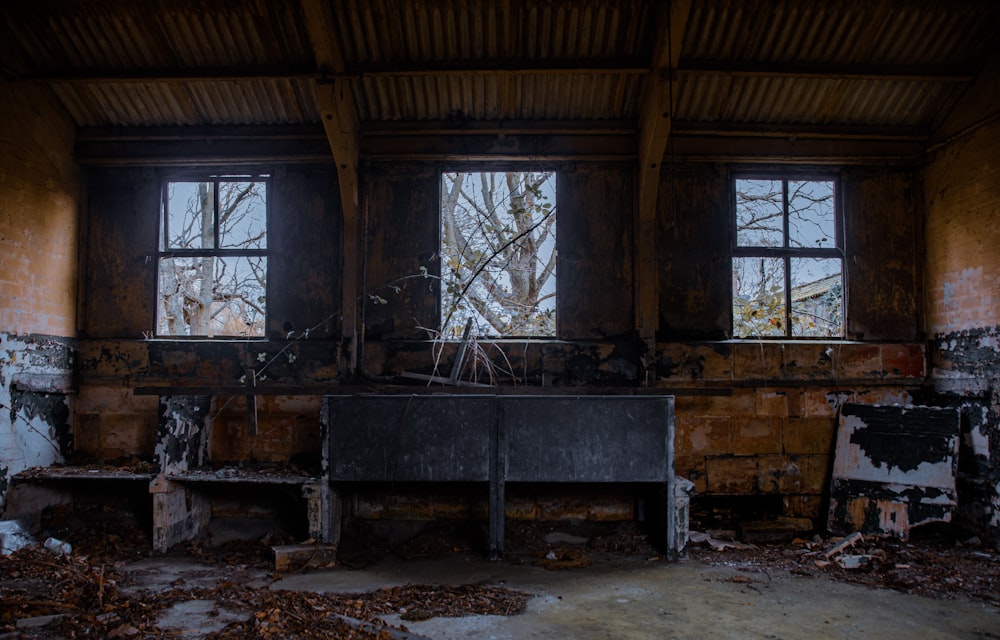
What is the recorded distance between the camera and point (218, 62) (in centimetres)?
620

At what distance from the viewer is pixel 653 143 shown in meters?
6.05

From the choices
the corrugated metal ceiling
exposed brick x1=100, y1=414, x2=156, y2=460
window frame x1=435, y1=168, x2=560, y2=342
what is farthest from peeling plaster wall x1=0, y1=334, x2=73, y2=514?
window frame x1=435, y1=168, x2=560, y2=342

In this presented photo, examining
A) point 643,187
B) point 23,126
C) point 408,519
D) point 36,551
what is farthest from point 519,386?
point 23,126

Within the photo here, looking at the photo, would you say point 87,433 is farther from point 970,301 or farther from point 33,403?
point 970,301

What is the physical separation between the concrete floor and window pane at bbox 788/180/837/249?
336 centimetres

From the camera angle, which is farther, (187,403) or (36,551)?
(187,403)

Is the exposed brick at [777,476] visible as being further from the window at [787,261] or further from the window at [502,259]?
the window at [502,259]

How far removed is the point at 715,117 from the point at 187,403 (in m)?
5.77

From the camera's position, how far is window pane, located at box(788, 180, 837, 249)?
263 inches

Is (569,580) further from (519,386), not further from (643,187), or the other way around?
(643,187)

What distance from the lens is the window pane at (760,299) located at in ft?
21.8

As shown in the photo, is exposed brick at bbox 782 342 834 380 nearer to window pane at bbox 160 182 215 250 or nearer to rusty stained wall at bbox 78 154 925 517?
rusty stained wall at bbox 78 154 925 517

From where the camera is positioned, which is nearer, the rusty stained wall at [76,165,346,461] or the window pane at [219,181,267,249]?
the rusty stained wall at [76,165,346,461]

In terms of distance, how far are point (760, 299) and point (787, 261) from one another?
47 centimetres
